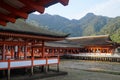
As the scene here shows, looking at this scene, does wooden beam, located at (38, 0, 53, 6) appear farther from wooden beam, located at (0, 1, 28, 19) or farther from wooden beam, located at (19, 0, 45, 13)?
wooden beam, located at (0, 1, 28, 19)

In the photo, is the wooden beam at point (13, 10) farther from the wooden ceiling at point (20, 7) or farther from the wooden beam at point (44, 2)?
the wooden beam at point (44, 2)

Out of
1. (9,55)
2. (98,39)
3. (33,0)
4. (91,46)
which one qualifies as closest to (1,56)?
(9,55)

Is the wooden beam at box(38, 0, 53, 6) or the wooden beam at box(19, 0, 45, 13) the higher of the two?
the wooden beam at box(38, 0, 53, 6)

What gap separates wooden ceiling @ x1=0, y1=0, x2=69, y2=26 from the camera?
14.6 ft

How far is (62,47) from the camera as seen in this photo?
48750 millimetres

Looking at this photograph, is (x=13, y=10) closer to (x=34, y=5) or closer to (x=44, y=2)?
(x=34, y=5)

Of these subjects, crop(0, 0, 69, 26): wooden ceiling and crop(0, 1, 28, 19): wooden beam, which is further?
crop(0, 1, 28, 19): wooden beam

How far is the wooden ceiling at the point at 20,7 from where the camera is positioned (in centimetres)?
446

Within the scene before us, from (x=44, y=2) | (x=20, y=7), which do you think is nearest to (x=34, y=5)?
(x=44, y=2)

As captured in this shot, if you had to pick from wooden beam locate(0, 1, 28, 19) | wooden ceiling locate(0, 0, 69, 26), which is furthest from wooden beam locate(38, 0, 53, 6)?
wooden beam locate(0, 1, 28, 19)

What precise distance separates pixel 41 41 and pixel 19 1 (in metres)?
16.9

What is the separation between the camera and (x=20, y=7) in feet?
16.6

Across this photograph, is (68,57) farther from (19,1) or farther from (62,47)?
(19,1)

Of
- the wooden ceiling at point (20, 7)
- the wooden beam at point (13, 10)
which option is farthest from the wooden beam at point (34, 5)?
the wooden beam at point (13, 10)
